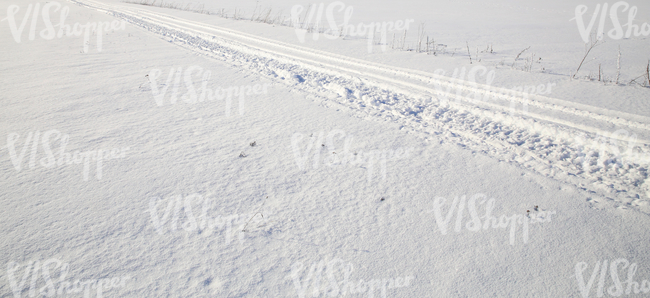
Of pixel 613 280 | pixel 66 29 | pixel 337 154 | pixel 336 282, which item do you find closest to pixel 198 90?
pixel 337 154

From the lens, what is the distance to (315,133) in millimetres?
3984

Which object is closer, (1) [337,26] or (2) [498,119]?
(2) [498,119]

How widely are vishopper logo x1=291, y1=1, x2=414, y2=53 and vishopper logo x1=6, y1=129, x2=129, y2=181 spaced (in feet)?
20.2

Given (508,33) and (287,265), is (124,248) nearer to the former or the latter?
(287,265)

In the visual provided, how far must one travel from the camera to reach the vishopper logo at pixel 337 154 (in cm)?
341

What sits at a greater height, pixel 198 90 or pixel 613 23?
pixel 613 23

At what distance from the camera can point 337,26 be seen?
39.4 ft

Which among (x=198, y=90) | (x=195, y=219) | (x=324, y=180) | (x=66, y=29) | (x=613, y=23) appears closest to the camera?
(x=195, y=219)

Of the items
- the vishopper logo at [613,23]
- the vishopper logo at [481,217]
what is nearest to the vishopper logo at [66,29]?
the vishopper logo at [481,217]

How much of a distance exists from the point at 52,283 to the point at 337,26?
11537 mm

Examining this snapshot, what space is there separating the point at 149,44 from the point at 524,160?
920 cm

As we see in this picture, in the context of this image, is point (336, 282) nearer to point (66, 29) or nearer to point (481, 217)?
point (481, 217)

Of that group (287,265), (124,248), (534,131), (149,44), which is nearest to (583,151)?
(534,131)

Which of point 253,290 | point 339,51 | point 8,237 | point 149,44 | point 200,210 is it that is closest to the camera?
point 253,290
